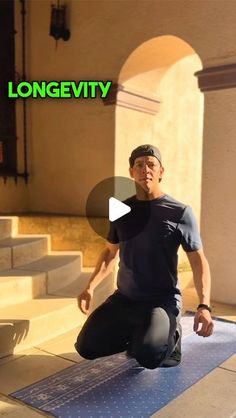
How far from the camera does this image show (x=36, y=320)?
116 inches

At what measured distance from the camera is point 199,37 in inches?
162

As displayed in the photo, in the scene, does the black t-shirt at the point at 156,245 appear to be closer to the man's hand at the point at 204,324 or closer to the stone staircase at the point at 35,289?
the man's hand at the point at 204,324

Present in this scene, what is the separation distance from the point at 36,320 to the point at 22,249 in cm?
108

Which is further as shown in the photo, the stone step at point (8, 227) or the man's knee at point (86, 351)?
the stone step at point (8, 227)

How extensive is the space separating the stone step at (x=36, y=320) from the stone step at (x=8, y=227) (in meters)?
1.04

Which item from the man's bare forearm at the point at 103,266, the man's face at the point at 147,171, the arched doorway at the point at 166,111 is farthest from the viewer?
the arched doorway at the point at 166,111

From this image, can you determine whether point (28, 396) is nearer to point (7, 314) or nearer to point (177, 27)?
point (7, 314)

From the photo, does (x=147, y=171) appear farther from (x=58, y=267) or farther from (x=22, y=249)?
(x=22, y=249)

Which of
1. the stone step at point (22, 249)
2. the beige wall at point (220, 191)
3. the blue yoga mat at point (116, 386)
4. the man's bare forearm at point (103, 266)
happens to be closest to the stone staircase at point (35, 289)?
the stone step at point (22, 249)

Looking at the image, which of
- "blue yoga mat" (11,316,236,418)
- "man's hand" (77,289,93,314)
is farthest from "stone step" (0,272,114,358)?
"man's hand" (77,289,93,314)

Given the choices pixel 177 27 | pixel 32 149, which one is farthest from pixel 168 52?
pixel 32 149

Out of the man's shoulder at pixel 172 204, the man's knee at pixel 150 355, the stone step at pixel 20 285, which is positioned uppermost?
the man's shoulder at pixel 172 204

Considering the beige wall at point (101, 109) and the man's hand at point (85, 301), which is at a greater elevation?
the beige wall at point (101, 109)

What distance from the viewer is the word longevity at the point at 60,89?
199 inches
